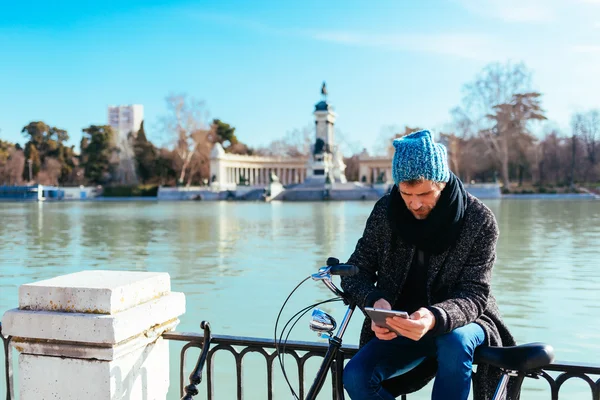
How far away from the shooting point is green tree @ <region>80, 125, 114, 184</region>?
3118 inches

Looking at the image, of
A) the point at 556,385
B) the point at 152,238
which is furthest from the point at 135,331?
the point at 152,238

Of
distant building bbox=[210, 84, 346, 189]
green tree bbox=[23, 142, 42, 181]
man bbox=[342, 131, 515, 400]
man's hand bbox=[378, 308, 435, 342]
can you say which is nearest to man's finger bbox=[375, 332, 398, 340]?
man bbox=[342, 131, 515, 400]

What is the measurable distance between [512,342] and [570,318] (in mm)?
5873

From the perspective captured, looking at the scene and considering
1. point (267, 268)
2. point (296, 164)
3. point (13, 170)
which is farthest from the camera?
point (296, 164)

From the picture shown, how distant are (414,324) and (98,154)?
3203 inches

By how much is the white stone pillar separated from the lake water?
2.93 m

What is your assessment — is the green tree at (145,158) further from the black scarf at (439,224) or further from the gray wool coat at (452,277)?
the black scarf at (439,224)

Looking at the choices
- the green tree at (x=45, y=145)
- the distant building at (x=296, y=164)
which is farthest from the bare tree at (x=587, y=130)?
the green tree at (x=45, y=145)

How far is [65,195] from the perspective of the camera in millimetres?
73938

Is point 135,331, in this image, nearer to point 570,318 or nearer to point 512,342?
point 512,342

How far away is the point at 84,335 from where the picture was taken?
9.61 feet

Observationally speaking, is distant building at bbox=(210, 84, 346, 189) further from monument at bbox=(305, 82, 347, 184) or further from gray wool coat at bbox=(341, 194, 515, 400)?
gray wool coat at bbox=(341, 194, 515, 400)

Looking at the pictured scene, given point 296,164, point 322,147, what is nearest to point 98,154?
point 296,164

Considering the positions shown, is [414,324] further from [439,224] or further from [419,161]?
[419,161]
